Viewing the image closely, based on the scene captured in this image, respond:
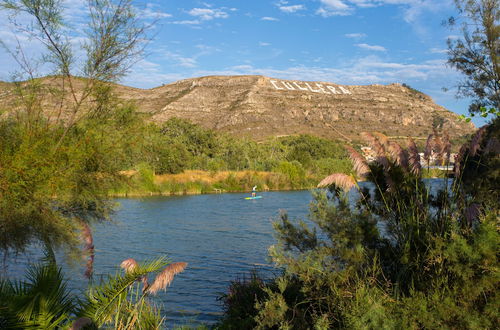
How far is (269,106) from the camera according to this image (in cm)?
10712

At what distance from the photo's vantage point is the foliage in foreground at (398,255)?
539 centimetres

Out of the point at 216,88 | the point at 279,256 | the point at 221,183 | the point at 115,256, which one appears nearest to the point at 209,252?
the point at 115,256

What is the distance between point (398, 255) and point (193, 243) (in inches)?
612

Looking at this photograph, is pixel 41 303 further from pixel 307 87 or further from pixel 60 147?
pixel 307 87

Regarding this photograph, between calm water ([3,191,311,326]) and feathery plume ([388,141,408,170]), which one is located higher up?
feathery plume ([388,141,408,170])

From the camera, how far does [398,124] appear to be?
93.1 m

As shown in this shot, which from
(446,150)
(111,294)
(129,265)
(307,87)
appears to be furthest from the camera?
(307,87)

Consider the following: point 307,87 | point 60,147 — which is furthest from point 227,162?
point 307,87

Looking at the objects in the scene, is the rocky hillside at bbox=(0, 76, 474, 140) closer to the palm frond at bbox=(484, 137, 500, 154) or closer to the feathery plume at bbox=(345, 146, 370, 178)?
the palm frond at bbox=(484, 137, 500, 154)

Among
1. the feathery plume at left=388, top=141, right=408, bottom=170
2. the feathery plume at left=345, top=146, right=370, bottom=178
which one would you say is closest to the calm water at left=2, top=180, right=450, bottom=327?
the feathery plume at left=388, top=141, right=408, bottom=170

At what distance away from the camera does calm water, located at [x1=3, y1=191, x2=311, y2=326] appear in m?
13.1

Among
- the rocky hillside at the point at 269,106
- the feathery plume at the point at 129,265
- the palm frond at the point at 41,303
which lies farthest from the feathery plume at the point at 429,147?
the rocky hillside at the point at 269,106

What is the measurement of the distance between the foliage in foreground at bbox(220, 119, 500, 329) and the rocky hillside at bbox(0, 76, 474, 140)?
226ft

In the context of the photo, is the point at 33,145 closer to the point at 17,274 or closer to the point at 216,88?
the point at 17,274
